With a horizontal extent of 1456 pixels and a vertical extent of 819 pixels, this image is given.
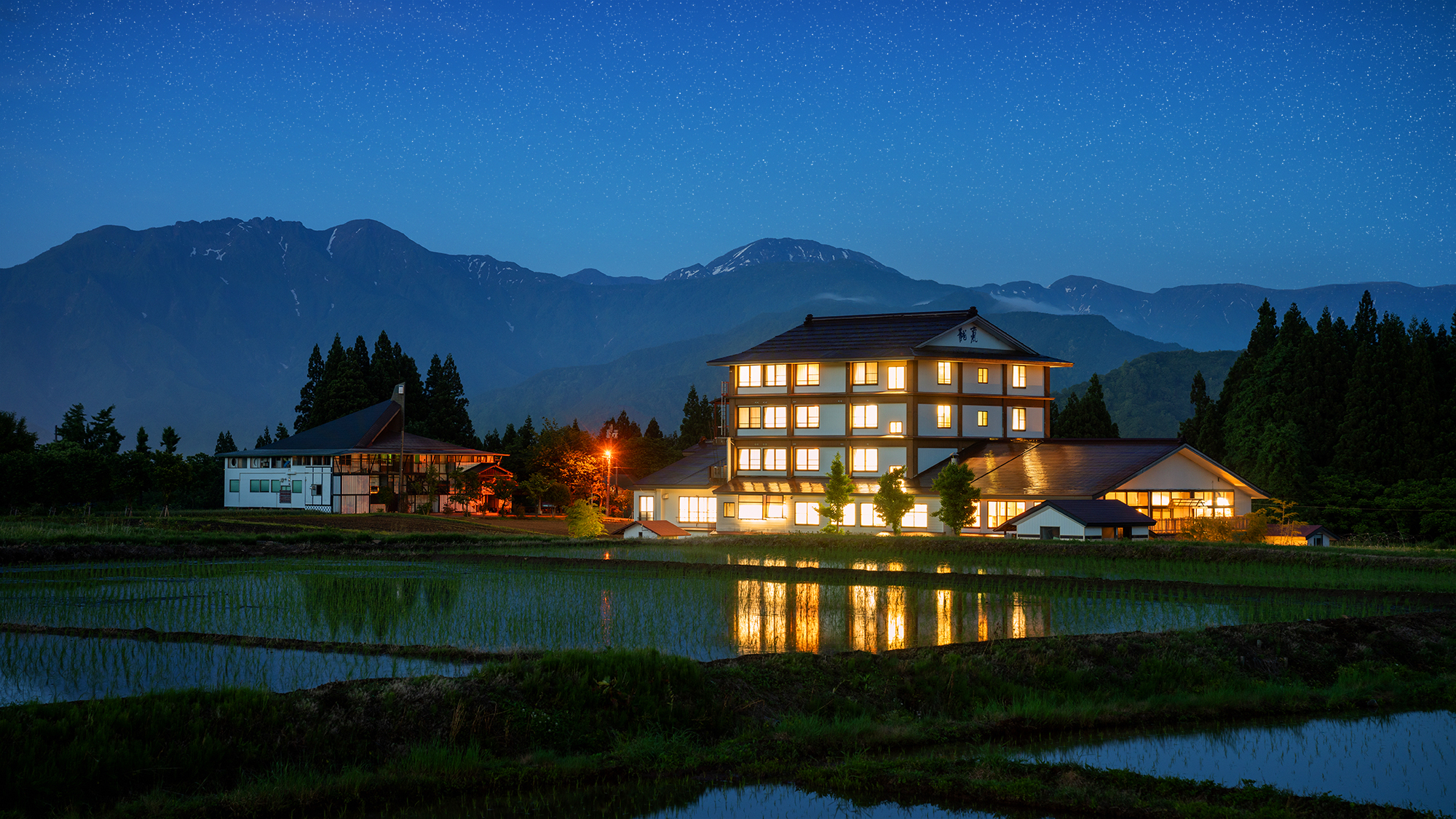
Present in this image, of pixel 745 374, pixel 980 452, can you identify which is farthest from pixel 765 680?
pixel 745 374

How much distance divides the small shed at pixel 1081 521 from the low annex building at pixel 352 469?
37152 mm

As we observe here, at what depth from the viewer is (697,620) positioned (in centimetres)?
1862

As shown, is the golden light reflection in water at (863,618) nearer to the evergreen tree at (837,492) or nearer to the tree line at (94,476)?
the evergreen tree at (837,492)

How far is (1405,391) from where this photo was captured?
49750 millimetres

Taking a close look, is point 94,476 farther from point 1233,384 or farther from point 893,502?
point 1233,384

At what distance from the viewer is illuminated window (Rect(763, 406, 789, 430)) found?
2094 inches

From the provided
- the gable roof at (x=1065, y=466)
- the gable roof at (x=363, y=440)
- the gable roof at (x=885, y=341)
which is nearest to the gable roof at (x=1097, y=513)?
the gable roof at (x=1065, y=466)

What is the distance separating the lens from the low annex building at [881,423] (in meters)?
48.0

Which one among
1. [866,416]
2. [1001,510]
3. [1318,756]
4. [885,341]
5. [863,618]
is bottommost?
[1318,756]

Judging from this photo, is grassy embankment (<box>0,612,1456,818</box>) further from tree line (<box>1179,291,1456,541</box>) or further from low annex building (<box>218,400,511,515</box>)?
low annex building (<box>218,400,511,515</box>)

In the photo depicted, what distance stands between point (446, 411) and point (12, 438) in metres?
27.9

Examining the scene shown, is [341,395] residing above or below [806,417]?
above

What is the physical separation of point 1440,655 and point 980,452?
110ft

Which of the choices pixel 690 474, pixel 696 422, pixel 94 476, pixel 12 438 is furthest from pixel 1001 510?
pixel 12 438
